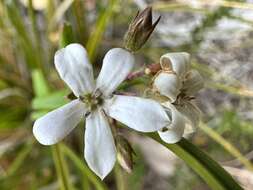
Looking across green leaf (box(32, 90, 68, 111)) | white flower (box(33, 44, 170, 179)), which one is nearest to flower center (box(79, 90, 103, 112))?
white flower (box(33, 44, 170, 179))

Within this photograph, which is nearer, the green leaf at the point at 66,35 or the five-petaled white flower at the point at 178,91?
the five-petaled white flower at the point at 178,91

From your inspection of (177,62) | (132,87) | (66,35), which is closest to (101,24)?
(132,87)

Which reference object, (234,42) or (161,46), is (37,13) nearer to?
(161,46)

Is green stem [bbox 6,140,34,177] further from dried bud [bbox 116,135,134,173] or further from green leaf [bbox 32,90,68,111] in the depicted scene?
dried bud [bbox 116,135,134,173]

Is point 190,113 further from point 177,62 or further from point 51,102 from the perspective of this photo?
point 51,102

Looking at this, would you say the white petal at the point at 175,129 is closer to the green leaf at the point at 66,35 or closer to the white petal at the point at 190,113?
the white petal at the point at 190,113

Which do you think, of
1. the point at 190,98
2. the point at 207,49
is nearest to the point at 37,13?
the point at 207,49

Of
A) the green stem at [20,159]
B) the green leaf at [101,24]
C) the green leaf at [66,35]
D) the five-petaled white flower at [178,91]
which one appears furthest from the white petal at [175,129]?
the green stem at [20,159]
